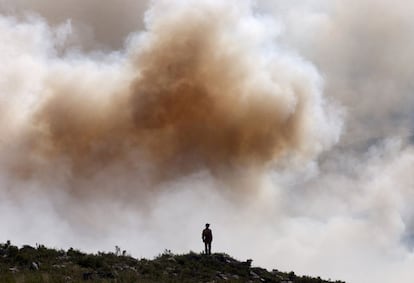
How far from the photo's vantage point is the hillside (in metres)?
18.3

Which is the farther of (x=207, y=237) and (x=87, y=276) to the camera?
(x=207, y=237)

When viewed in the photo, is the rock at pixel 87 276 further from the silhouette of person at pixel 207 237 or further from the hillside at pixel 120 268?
the silhouette of person at pixel 207 237

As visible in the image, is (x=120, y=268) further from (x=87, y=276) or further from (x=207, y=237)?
(x=207, y=237)

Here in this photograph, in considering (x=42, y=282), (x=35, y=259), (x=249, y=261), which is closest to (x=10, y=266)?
(x=35, y=259)

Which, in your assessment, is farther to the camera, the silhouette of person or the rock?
the silhouette of person

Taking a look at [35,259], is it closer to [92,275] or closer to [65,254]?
[65,254]

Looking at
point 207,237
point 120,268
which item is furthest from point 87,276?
point 207,237

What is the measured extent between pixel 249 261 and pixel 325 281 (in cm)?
442

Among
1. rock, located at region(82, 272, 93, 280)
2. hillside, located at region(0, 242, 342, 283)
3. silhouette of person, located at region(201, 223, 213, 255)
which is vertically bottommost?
rock, located at region(82, 272, 93, 280)

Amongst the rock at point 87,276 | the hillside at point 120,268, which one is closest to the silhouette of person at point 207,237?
the hillside at point 120,268

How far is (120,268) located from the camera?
21.8 metres

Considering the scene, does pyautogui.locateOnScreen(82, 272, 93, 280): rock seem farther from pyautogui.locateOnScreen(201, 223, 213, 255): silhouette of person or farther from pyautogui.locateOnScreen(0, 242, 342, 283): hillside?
pyautogui.locateOnScreen(201, 223, 213, 255): silhouette of person

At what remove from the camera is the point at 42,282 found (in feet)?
51.1

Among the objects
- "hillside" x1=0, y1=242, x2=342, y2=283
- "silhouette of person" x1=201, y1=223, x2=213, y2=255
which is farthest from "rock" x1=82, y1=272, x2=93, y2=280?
"silhouette of person" x1=201, y1=223, x2=213, y2=255
